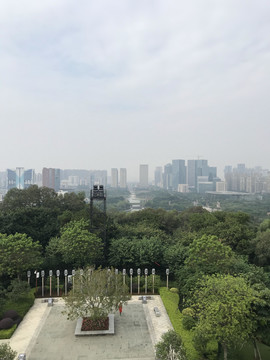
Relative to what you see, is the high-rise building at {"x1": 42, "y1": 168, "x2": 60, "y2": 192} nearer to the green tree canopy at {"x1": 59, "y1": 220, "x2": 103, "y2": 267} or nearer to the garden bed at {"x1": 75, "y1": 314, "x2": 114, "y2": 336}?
the green tree canopy at {"x1": 59, "y1": 220, "x2": 103, "y2": 267}

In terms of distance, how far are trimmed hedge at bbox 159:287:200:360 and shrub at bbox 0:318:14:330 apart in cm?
698

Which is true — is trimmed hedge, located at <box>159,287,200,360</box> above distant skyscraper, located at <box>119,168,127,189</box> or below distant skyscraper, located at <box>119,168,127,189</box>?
below

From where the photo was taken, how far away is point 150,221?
26.7 metres

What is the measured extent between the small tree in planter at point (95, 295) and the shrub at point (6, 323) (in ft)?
8.25

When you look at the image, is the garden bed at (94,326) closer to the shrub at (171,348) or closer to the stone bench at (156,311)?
the stone bench at (156,311)

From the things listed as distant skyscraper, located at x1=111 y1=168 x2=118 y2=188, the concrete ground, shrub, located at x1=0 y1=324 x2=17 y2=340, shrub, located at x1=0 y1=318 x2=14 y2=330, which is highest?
distant skyscraper, located at x1=111 y1=168 x2=118 y2=188

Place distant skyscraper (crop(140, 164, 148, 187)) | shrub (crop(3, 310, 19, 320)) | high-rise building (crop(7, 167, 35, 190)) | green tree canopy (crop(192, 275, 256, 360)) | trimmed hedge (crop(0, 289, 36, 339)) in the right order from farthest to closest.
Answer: distant skyscraper (crop(140, 164, 148, 187)) < high-rise building (crop(7, 167, 35, 190)) < trimmed hedge (crop(0, 289, 36, 339)) < shrub (crop(3, 310, 19, 320)) < green tree canopy (crop(192, 275, 256, 360))

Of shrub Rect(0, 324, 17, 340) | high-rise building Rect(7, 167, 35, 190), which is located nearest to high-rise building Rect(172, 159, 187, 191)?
high-rise building Rect(7, 167, 35, 190)

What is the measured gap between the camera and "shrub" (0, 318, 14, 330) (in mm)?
11741

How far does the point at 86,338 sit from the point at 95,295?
5.93 feet

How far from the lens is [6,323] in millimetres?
11859

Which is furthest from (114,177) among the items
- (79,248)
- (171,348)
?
(171,348)

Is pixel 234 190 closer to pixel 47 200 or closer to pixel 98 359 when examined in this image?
pixel 47 200

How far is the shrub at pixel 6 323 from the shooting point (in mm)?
11741
